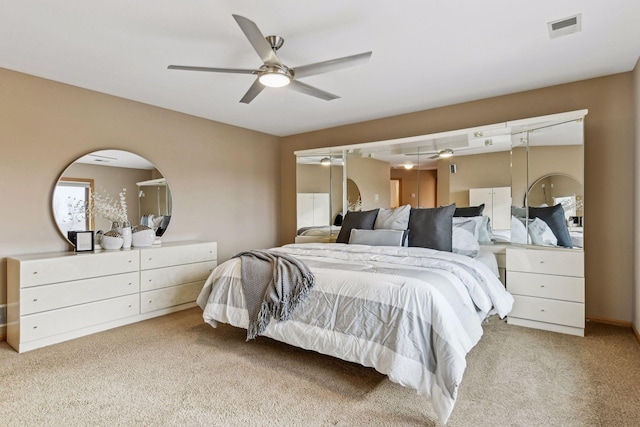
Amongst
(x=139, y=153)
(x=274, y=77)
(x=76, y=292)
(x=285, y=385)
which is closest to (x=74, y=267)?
(x=76, y=292)

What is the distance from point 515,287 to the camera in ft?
10.8

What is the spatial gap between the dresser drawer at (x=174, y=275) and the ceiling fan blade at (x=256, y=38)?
2548mm

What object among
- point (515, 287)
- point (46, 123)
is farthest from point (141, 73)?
point (515, 287)

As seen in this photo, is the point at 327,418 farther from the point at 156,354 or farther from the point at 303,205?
the point at 303,205

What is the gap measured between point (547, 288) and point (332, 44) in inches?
113

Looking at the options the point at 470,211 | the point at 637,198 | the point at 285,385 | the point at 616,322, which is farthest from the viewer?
the point at 470,211

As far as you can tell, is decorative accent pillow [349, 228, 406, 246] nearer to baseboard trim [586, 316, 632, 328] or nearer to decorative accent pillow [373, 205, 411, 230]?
decorative accent pillow [373, 205, 411, 230]

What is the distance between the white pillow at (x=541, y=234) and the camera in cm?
328

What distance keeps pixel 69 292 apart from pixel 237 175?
2.64m

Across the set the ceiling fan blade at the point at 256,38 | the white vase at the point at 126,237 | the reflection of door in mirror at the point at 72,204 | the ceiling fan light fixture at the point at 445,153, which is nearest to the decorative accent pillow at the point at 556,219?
the ceiling fan light fixture at the point at 445,153

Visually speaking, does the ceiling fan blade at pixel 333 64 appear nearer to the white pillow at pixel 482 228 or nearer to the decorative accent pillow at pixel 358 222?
the decorative accent pillow at pixel 358 222

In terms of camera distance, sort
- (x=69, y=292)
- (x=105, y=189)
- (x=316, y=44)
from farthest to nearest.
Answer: (x=105, y=189)
(x=69, y=292)
(x=316, y=44)

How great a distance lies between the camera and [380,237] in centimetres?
362

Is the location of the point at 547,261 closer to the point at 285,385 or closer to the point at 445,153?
the point at 445,153
